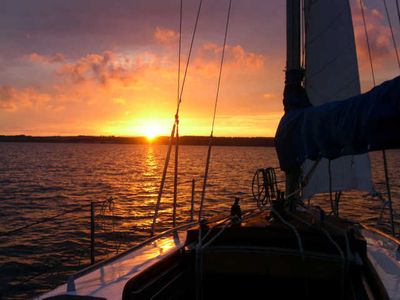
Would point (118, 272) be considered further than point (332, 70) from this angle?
No

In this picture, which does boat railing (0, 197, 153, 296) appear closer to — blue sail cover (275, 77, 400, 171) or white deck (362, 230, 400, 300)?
blue sail cover (275, 77, 400, 171)

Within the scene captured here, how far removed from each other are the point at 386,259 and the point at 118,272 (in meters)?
3.66

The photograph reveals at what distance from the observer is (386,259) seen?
5844mm

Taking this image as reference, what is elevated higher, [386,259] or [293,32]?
[293,32]

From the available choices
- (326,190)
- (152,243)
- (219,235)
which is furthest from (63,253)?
(219,235)

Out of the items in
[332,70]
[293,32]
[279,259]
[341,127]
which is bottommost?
[279,259]

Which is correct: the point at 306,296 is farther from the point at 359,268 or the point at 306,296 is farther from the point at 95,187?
the point at 95,187

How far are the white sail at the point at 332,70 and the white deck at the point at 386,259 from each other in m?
1.20

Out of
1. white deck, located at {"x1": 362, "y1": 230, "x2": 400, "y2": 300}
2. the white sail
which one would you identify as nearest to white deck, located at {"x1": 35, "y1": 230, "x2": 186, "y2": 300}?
white deck, located at {"x1": 362, "y1": 230, "x2": 400, "y2": 300}

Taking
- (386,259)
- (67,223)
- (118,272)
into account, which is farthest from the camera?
(67,223)

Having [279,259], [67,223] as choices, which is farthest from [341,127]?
[67,223]

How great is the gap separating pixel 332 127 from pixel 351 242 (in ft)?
4.14

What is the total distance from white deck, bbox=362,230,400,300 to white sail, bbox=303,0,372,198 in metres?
1.20

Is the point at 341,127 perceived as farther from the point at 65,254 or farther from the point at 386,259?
the point at 65,254
